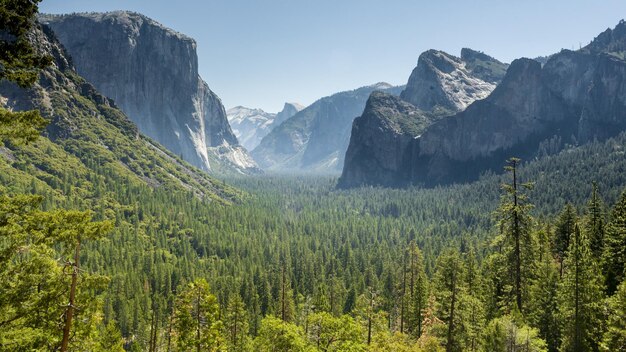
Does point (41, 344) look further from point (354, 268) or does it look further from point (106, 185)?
point (106, 185)

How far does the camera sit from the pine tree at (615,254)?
44.2 metres

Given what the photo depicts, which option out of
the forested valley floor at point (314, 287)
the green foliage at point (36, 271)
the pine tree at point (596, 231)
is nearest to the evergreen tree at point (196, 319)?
the forested valley floor at point (314, 287)

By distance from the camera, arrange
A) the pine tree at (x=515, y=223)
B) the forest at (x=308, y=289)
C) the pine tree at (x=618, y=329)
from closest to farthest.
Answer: the forest at (x=308, y=289)
the pine tree at (x=618, y=329)
the pine tree at (x=515, y=223)

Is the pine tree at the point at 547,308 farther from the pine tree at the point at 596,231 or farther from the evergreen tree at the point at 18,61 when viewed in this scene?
the evergreen tree at the point at 18,61

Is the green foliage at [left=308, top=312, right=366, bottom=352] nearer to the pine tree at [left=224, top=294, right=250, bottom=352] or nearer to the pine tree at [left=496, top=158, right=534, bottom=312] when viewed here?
the pine tree at [left=496, top=158, right=534, bottom=312]

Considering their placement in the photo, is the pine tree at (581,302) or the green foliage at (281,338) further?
the pine tree at (581,302)

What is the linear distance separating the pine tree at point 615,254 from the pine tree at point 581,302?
552 centimetres

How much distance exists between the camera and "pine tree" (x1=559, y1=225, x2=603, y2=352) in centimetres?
3969

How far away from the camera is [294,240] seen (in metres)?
178

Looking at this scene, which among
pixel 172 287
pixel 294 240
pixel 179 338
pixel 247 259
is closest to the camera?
pixel 179 338

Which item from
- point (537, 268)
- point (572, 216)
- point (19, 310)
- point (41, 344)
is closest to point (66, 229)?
point (19, 310)

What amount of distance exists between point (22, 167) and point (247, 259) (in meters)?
113

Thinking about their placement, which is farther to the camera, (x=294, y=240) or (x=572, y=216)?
(x=294, y=240)

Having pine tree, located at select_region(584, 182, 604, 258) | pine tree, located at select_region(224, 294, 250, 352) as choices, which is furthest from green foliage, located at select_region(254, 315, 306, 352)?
pine tree, located at select_region(584, 182, 604, 258)
